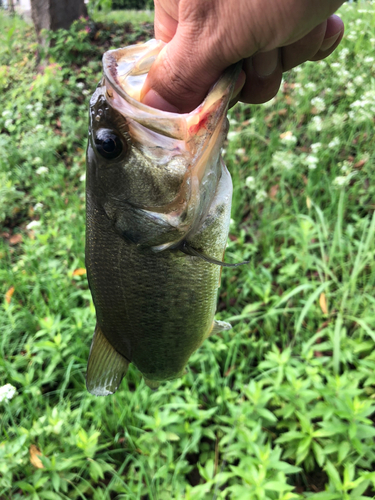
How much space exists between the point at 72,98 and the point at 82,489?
16.7 feet

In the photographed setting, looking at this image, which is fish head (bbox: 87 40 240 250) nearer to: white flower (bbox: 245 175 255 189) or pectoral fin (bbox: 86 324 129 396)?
pectoral fin (bbox: 86 324 129 396)

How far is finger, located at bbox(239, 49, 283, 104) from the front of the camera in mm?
983

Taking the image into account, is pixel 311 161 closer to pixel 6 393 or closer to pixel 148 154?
pixel 148 154

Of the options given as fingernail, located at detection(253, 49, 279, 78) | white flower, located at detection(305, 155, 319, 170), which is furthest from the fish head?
white flower, located at detection(305, 155, 319, 170)

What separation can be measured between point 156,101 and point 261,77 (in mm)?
367

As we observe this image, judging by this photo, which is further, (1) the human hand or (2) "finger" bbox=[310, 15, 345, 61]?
(2) "finger" bbox=[310, 15, 345, 61]

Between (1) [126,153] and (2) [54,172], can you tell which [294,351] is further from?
(2) [54,172]

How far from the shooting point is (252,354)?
7.11 feet

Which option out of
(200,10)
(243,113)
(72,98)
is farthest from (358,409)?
(72,98)

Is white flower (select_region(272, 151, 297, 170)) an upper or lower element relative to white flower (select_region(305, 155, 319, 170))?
lower

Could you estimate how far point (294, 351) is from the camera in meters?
2.17

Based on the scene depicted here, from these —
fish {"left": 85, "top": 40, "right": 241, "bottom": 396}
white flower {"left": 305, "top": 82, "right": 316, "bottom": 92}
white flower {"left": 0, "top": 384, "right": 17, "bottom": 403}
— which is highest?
fish {"left": 85, "top": 40, "right": 241, "bottom": 396}

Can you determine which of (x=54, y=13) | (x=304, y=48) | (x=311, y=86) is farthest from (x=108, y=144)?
(x=54, y=13)

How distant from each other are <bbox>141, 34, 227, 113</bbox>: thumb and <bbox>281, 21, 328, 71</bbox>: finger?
36 centimetres
